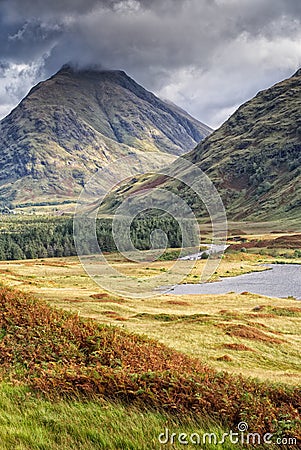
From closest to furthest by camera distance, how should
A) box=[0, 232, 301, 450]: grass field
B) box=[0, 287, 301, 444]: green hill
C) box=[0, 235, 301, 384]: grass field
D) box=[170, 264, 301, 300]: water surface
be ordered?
1. box=[0, 232, 301, 450]: grass field
2. box=[0, 287, 301, 444]: green hill
3. box=[0, 235, 301, 384]: grass field
4. box=[170, 264, 301, 300]: water surface

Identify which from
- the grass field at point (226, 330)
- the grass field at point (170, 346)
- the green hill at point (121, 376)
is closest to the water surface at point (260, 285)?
the grass field at point (170, 346)

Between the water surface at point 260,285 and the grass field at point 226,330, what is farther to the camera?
the water surface at point 260,285

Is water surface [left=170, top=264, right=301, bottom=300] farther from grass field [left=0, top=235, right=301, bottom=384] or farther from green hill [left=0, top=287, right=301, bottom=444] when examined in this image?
green hill [left=0, top=287, right=301, bottom=444]

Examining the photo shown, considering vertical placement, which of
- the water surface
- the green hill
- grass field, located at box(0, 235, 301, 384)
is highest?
the green hill

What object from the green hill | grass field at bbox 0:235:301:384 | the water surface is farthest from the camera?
the water surface

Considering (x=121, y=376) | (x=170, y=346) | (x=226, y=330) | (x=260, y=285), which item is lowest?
(x=260, y=285)

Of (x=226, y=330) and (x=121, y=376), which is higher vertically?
(x=121, y=376)

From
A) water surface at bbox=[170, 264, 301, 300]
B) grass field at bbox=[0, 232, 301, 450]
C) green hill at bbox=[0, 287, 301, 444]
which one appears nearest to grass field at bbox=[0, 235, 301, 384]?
grass field at bbox=[0, 232, 301, 450]

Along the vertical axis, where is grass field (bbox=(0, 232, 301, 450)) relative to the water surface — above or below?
above

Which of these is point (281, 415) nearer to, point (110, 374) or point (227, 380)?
point (227, 380)

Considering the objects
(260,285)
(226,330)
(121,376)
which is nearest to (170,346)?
(226,330)

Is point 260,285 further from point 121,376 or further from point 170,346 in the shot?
point 121,376

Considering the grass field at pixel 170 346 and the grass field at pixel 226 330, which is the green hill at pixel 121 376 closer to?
the grass field at pixel 170 346

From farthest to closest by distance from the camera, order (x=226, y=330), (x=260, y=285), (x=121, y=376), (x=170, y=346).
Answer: (x=260, y=285), (x=226, y=330), (x=170, y=346), (x=121, y=376)
